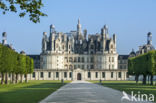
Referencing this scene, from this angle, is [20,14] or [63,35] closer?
[20,14]

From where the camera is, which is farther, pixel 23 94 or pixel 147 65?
pixel 147 65

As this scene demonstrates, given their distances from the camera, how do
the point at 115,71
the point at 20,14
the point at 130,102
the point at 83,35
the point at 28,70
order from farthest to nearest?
the point at 83,35, the point at 115,71, the point at 28,70, the point at 130,102, the point at 20,14

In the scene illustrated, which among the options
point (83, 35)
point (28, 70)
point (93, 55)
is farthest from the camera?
point (83, 35)

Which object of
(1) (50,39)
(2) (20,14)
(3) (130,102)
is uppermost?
(1) (50,39)

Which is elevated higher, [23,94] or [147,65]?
[147,65]

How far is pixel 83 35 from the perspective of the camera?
143 meters

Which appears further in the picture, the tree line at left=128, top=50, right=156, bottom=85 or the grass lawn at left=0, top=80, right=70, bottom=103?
the tree line at left=128, top=50, right=156, bottom=85

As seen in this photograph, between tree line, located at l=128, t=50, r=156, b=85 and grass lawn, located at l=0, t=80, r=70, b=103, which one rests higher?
tree line, located at l=128, t=50, r=156, b=85

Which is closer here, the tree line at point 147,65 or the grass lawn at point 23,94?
the grass lawn at point 23,94

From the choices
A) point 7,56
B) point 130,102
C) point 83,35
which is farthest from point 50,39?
point 130,102

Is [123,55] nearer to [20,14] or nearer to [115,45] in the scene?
[115,45]

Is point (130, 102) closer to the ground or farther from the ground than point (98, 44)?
closer to the ground

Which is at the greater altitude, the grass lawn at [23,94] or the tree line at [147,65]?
the tree line at [147,65]

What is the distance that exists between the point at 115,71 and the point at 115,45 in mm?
11118
